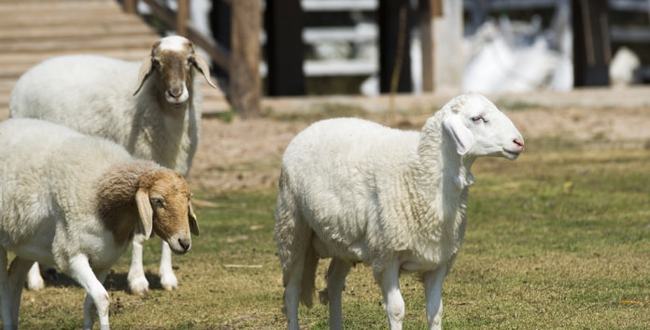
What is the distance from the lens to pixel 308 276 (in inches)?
328

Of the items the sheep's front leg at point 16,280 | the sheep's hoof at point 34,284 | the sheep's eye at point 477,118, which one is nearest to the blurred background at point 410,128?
the sheep's hoof at point 34,284

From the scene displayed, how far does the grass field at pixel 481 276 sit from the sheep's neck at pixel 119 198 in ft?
3.44

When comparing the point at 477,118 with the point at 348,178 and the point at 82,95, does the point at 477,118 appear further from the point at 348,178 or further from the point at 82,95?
the point at 82,95

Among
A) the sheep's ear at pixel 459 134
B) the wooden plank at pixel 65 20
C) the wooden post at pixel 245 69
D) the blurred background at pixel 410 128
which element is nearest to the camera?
the sheep's ear at pixel 459 134

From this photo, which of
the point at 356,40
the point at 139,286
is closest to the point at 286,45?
the point at 356,40

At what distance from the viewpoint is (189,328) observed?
8844 mm

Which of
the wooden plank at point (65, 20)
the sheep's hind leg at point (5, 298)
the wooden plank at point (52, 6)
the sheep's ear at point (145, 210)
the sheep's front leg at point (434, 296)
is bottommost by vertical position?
the wooden plank at point (65, 20)

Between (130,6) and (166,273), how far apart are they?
914 cm

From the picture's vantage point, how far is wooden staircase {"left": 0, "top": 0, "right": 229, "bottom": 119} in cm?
1736

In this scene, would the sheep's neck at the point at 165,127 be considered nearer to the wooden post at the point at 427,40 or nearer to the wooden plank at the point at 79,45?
the wooden plank at the point at 79,45

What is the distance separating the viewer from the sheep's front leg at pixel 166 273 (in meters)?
10.1

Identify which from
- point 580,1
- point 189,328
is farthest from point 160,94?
point 580,1

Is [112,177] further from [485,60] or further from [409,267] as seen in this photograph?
[485,60]

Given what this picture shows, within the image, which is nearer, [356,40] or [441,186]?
[441,186]
